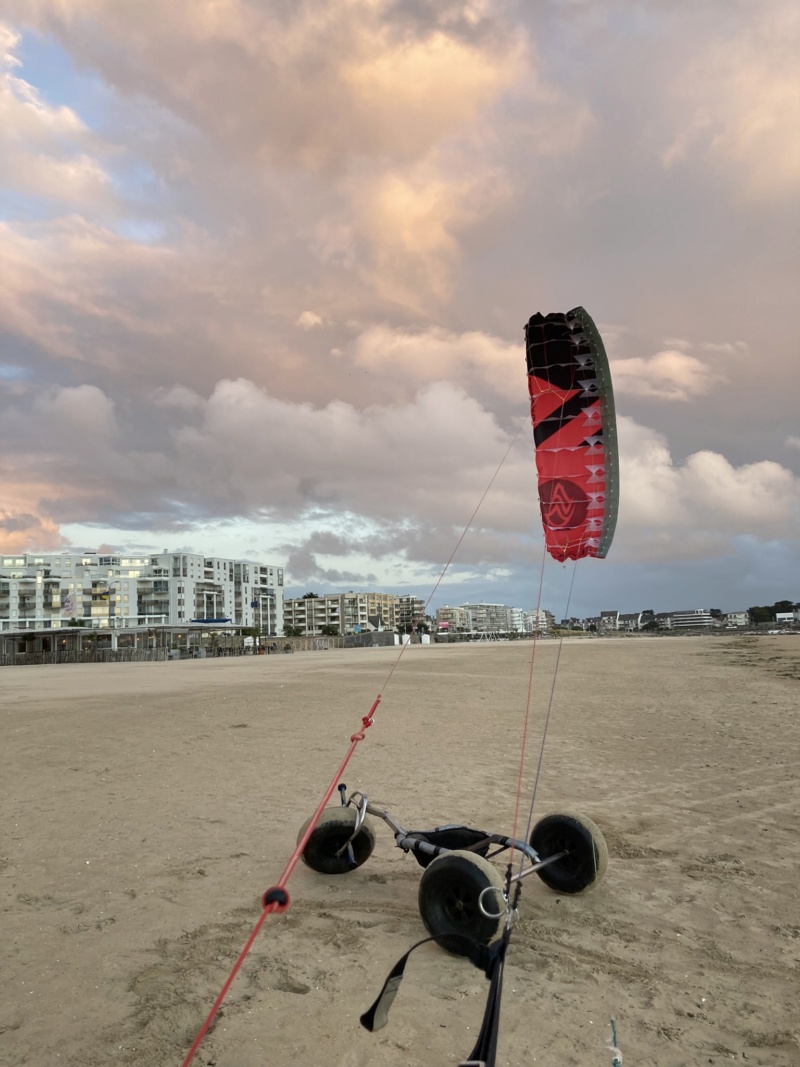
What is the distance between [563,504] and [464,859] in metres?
4.29

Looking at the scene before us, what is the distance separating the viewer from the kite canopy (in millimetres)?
7227

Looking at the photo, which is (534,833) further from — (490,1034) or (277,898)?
(277,898)

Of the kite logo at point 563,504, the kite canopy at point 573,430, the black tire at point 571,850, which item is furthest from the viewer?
the kite logo at point 563,504

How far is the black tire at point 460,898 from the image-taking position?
4223mm

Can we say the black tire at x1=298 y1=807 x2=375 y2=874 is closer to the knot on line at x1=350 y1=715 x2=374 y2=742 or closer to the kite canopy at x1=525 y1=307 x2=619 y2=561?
the knot on line at x1=350 y1=715 x2=374 y2=742

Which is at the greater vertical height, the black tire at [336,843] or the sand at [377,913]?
the black tire at [336,843]

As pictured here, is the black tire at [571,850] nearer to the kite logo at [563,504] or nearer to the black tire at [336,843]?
the black tire at [336,843]

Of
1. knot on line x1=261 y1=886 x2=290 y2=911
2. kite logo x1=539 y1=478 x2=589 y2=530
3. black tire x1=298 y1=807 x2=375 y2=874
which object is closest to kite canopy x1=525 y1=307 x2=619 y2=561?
kite logo x1=539 y1=478 x2=589 y2=530

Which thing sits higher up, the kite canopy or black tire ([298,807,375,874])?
the kite canopy

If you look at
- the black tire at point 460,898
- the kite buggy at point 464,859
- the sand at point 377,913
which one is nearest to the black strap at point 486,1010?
the kite buggy at point 464,859

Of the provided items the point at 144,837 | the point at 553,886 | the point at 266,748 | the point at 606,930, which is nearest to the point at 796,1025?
the point at 606,930

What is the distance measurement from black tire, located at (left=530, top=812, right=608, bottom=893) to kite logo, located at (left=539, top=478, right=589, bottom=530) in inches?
129

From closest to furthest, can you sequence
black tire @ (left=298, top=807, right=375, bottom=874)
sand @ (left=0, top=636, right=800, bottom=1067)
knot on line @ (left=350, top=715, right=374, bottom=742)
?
sand @ (left=0, top=636, right=800, bottom=1067) < knot on line @ (left=350, top=715, right=374, bottom=742) < black tire @ (left=298, top=807, right=375, bottom=874)

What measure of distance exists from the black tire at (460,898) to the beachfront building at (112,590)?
11940 cm
